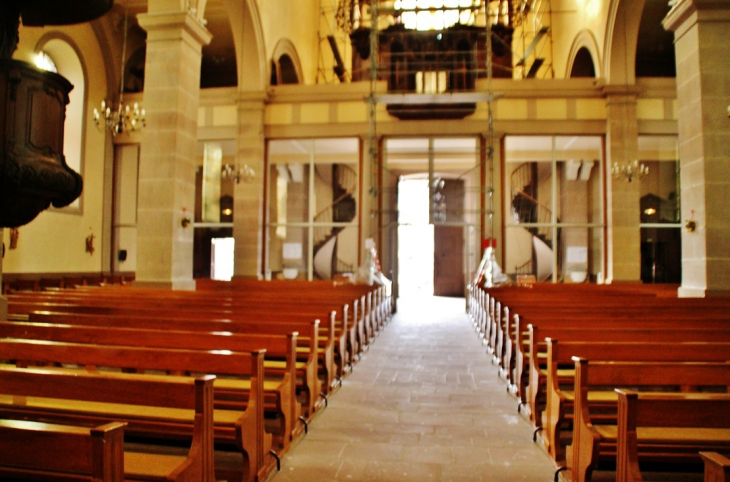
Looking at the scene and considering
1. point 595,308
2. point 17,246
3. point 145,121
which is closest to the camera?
point 595,308

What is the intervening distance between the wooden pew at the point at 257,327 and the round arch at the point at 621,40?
10.8 metres

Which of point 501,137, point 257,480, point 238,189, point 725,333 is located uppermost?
point 501,137

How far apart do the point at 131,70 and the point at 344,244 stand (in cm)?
742

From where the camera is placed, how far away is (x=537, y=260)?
561 inches

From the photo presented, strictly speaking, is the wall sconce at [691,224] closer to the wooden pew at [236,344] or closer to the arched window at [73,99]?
the wooden pew at [236,344]

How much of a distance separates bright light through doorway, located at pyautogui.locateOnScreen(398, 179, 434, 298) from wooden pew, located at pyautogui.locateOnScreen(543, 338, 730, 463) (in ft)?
53.4

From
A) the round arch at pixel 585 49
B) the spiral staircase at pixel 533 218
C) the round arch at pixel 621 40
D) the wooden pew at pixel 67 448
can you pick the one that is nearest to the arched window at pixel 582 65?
the round arch at pixel 585 49

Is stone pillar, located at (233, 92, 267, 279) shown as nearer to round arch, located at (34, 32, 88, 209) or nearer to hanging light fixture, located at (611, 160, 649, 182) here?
round arch, located at (34, 32, 88, 209)

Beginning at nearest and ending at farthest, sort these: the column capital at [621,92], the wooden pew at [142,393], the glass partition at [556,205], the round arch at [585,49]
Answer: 1. the wooden pew at [142,393]
2. the column capital at [621,92]
3. the round arch at [585,49]
4. the glass partition at [556,205]

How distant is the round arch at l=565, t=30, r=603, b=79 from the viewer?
12617 millimetres

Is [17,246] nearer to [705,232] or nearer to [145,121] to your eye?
[145,121]

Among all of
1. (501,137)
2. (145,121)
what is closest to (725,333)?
(145,121)

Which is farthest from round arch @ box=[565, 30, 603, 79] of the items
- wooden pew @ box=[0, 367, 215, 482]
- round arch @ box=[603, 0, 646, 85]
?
wooden pew @ box=[0, 367, 215, 482]

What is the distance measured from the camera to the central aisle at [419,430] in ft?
9.93
